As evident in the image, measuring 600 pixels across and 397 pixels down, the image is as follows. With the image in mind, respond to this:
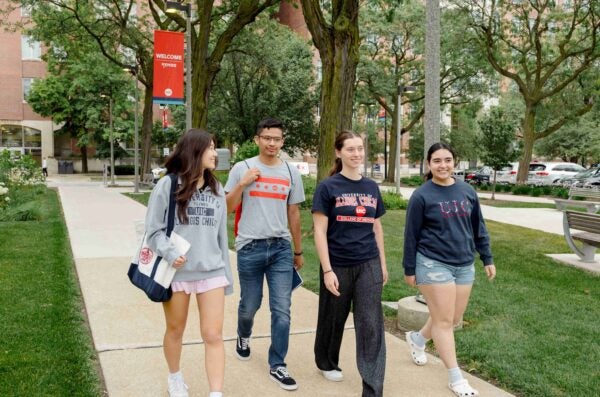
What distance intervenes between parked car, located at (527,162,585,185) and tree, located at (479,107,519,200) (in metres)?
12.0

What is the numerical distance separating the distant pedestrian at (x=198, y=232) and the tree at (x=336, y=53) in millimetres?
7272

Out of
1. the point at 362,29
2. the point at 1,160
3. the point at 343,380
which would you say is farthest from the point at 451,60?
the point at 343,380

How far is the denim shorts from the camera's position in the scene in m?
4.15

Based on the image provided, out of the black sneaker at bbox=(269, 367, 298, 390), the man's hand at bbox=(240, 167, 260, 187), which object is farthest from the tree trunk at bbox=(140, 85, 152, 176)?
the black sneaker at bbox=(269, 367, 298, 390)

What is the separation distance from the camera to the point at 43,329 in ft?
18.0

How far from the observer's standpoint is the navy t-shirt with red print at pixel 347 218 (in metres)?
3.96

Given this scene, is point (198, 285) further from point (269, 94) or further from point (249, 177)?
point (269, 94)

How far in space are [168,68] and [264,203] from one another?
1045cm

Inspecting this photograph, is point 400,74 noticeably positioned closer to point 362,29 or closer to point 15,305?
point 362,29

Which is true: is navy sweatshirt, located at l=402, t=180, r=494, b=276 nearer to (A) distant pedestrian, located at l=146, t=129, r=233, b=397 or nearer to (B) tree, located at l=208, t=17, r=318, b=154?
(A) distant pedestrian, located at l=146, t=129, r=233, b=397

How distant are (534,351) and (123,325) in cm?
369

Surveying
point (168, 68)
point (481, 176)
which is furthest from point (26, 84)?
point (168, 68)

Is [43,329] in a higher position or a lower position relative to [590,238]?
lower

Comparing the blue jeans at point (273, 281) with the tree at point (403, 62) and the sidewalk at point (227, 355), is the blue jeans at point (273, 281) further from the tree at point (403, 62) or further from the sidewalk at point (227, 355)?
the tree at point (403, 62)
